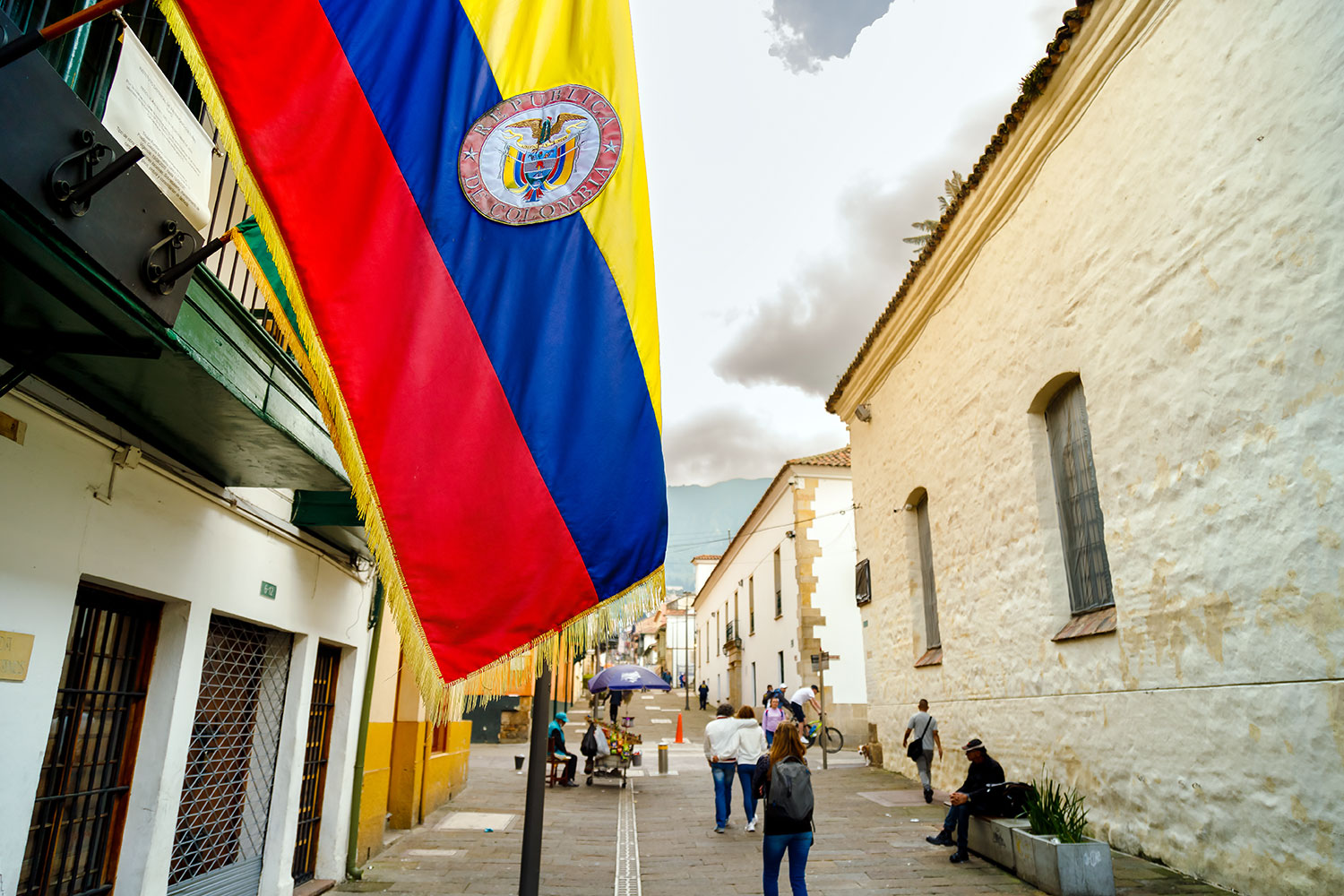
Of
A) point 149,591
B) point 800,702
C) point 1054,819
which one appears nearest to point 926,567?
point 800,702

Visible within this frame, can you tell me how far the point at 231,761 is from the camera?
5.80m

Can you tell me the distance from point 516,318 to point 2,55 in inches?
59.8

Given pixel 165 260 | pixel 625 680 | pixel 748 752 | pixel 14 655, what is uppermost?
pixel 165 260

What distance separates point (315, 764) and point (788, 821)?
4.12m

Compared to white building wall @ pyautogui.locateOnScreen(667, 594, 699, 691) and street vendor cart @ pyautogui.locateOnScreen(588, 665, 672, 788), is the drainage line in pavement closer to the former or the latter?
street vendor cart @ pyautogui.locateOnScreen(588, 665, 672, 788)

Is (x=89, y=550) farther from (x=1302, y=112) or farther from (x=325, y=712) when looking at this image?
(x=1302, y=112)

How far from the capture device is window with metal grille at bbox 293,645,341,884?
6879 mm

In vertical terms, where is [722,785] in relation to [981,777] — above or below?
below

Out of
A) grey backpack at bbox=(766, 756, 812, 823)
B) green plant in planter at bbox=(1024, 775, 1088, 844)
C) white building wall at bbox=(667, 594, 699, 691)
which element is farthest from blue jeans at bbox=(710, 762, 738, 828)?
white building wall at bbox=(667, 594, 699, 691)

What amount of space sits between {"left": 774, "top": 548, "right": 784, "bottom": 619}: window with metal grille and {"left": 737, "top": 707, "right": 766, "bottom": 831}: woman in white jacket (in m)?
15.1

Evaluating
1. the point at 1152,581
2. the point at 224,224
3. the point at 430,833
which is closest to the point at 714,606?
the point at 430,833

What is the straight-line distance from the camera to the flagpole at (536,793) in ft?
8.36

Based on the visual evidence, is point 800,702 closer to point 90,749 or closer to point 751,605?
point 751,605

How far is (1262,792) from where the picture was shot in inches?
225
